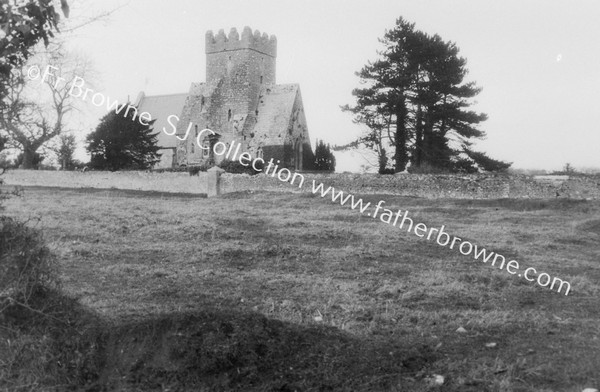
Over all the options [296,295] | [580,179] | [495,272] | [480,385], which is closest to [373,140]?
[580,179]

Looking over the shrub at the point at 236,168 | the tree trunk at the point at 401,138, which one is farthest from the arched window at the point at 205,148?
the tree trunk at the point at 401,138

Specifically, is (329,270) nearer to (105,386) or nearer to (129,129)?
(105,386)

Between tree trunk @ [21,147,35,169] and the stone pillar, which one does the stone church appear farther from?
the stone pillar

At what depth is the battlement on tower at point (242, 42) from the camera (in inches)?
1706

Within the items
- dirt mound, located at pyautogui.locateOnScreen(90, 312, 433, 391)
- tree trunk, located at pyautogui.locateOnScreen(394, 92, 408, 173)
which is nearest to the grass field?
dirt mound, located at pyautogui.locateOnScreen(90, 312, 433, 391)

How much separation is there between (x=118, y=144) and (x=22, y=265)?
39.1 m

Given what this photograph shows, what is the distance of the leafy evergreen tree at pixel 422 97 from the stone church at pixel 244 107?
1128cm

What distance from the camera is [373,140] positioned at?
32531 mm

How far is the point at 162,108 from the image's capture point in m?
54.2

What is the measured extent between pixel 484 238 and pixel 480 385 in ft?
28.7

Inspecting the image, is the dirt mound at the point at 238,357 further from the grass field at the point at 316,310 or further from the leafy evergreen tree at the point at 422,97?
the leafy evergreen tree at the point at 422,97

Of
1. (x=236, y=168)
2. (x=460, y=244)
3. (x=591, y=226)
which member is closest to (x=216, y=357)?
(x=460, y=244)

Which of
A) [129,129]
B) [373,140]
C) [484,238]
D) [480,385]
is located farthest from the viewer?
[129,129]

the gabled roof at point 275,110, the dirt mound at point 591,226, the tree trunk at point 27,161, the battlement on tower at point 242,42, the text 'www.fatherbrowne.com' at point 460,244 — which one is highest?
the battlement on tower at point 242,42
